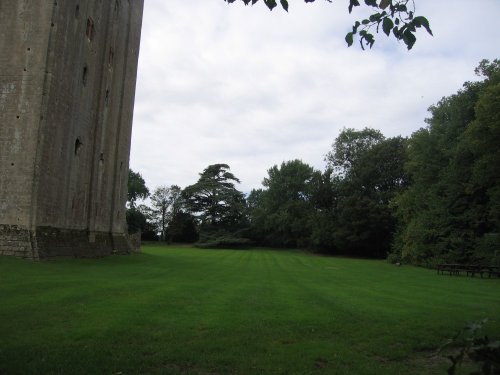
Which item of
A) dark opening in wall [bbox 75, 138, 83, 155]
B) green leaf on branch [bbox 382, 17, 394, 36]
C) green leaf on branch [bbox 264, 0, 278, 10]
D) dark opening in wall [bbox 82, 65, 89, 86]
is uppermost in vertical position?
dark opening in wall [bbox 82, 65, 89, 86]

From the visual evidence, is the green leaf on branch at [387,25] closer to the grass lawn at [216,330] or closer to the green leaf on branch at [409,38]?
the green leaf on branch at [409,38]

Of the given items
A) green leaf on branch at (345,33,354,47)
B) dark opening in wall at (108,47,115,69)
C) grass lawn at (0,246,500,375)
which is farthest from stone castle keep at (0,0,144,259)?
green leaf on branch at (345,33,354,47)

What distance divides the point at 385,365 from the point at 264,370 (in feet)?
6.31

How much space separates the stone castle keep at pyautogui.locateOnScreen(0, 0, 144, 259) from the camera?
73.4 ft

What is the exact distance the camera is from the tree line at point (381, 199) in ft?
108

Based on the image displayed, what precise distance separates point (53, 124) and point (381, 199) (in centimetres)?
4637

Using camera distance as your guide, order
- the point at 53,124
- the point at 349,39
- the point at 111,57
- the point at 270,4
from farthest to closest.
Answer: the point at 111,57, the point at 53,124, the point at 349,39, the point at 270,4

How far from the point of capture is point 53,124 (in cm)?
2366

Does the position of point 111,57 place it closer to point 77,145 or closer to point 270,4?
point 77,145

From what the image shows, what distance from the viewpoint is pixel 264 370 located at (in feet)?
20.1

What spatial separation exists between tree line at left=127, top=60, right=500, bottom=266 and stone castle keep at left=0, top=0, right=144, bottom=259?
25214 mm

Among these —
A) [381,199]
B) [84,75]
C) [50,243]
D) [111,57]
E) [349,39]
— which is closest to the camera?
[349,39]

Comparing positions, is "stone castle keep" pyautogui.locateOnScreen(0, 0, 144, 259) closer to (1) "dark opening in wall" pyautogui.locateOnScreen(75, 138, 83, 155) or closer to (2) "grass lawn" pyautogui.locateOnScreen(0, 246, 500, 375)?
(1) "dark opening in wall" pyautogui.locateOnScreen(75, 138, 83, 155)

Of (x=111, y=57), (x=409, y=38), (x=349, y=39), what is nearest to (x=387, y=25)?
(x=409, y=38)
